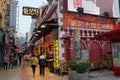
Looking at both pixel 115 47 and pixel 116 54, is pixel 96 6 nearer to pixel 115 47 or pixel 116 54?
pixel 115 47

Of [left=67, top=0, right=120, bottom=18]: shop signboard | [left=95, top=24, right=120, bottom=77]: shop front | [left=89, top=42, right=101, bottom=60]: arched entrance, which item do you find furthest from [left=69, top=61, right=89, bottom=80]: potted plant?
[left=67, top=0, right=120, bottom=18]: shop signboard

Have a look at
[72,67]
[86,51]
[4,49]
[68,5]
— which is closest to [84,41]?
[86,51]

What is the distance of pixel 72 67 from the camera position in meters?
12.7

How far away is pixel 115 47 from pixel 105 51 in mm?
4683

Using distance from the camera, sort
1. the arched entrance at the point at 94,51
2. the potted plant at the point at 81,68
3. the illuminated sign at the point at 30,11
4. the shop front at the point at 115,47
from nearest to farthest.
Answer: the potted plant at the point at 81,68 < the shop front at the point at 115,47 < the arched entrance at the point at 94,51 < the illuminated sign at the point at 30,11

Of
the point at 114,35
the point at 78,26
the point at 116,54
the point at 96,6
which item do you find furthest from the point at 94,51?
the point at 114,35

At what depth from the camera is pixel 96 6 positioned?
64.5 ft

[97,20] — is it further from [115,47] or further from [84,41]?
[115,47]

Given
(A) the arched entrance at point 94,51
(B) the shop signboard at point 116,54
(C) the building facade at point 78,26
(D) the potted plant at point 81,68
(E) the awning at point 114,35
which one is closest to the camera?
(D) the potted plant at point 81,68

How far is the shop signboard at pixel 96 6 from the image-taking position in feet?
59.5

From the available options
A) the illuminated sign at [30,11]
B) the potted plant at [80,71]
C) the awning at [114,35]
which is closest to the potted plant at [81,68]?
the potted plant at [80,71]

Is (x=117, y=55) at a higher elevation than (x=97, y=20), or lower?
lower

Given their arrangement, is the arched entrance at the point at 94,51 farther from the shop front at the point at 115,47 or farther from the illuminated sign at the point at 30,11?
the illuminated sign at the point at 30,11

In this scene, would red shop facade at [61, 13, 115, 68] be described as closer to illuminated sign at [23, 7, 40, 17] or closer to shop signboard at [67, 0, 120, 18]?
shop signboard at [67, 0, 120, 18]
